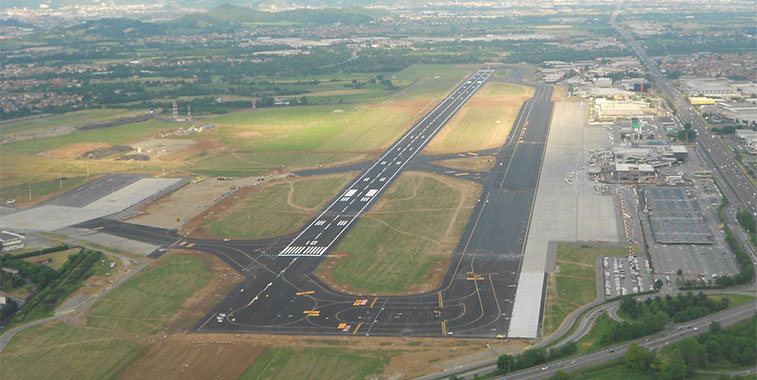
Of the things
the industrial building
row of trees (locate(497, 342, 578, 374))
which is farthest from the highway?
row of trees (locate(497, 342, 578, 374))

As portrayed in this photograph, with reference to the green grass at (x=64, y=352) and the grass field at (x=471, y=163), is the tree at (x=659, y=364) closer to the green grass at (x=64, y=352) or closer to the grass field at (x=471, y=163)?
the green grass at (x=64, y=352)

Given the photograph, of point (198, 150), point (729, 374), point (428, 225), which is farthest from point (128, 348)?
point (198, 150)

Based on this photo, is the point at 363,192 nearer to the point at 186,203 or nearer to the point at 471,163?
the point at 471,163

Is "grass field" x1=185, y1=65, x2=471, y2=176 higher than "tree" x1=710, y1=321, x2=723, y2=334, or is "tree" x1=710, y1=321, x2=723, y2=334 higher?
"grass field" x1=185, y1=65, x2=471, y2=176

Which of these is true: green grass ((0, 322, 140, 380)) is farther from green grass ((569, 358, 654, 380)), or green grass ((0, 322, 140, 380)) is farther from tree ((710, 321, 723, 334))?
tree ((710, 321, 723, 334))

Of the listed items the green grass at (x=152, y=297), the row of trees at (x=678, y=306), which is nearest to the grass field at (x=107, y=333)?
the green grass at (x=152, y=297)

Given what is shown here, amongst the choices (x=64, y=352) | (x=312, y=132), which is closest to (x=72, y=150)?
(x=312, y=132)
